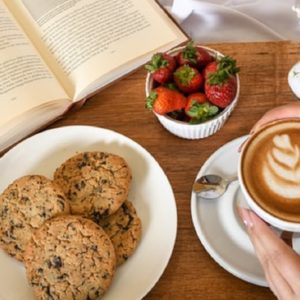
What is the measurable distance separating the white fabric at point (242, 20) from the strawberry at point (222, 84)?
1.04ft

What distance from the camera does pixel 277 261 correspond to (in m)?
0.74

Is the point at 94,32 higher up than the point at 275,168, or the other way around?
the point at 94,32

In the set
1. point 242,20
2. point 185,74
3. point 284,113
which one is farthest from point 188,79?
point 242,20

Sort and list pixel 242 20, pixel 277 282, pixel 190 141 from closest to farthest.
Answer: pixel 277 282 < pixel 190 141 < pixel 242 20

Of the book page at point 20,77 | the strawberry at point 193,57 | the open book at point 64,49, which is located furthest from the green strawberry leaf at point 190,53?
the book page at point 20,77

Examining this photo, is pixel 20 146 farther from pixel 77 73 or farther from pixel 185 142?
pixel 185 142

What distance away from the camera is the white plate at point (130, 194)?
2.76 ft

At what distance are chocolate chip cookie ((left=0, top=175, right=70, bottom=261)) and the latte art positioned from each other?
0.28m

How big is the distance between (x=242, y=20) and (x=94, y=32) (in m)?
0.34

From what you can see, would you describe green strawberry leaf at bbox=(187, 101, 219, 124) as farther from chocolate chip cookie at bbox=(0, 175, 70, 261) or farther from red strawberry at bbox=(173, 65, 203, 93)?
chocolate chip cookie at bbox=(0, 175, 70, 261)

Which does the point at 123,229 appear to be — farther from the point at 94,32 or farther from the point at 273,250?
the point at 94,32

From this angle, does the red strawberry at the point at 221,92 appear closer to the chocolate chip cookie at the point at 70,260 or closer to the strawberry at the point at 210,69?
the strawberry at the point at 210,69

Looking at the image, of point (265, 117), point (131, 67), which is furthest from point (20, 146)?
point (265, 117)

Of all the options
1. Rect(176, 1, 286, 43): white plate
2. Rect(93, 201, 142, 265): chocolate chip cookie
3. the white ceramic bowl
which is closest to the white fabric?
Rect(176, 1, 286, 43): white plate
